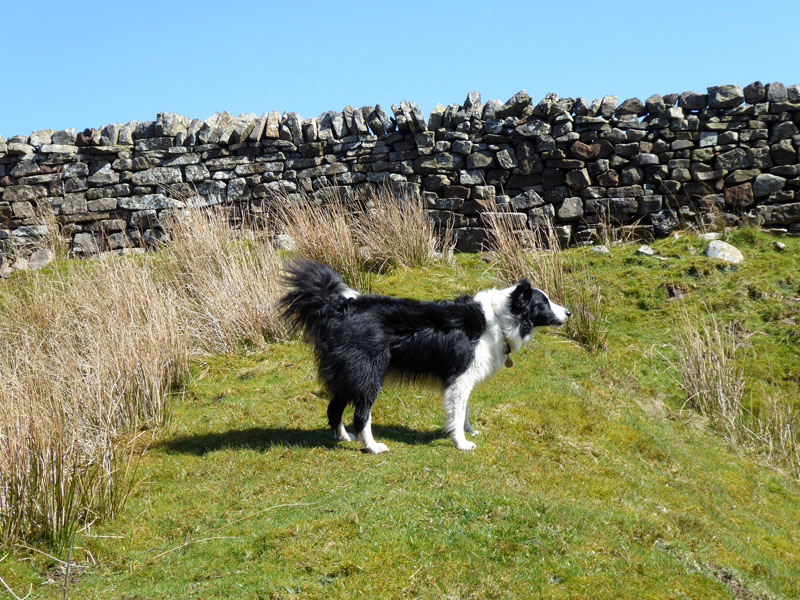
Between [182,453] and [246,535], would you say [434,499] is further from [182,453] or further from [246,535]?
[182,453]

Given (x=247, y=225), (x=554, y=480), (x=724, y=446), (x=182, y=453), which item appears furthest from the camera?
(x=247, y=225)

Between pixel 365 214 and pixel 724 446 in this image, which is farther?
pixel 365 214

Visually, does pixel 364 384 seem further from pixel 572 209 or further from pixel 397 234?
pixel 572 209

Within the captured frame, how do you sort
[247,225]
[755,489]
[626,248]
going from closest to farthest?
[755,489] → [626,248] → [247,225]

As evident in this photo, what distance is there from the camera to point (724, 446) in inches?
347

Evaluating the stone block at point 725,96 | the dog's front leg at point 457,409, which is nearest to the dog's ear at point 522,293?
the dog's front leg at point 457,409

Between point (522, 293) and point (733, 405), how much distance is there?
13.3ft

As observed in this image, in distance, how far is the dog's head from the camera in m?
7.04

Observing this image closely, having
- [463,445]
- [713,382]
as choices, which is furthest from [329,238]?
[463,445]

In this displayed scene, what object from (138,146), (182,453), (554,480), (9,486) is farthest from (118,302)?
(138,146)

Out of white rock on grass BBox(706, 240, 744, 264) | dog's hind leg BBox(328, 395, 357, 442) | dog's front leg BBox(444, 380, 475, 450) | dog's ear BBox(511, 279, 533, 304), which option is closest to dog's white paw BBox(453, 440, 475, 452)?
dog's front leg BBox(444, 380, 475, 450)

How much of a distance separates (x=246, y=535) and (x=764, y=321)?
347 inches

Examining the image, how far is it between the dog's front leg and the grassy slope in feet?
0.51

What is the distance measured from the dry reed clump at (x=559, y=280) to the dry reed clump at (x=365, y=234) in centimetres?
142
